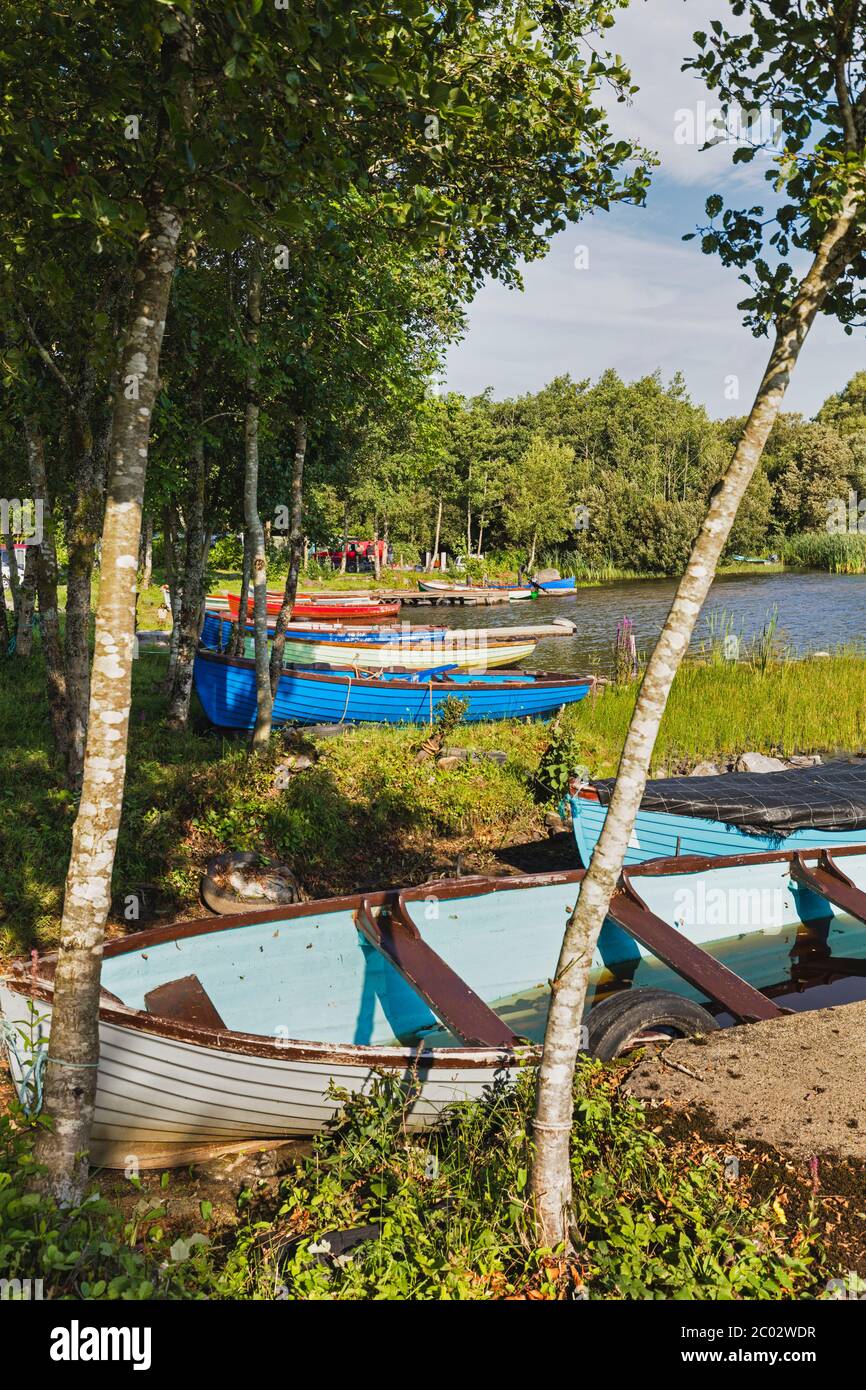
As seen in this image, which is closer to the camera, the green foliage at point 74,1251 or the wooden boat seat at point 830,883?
the green foliage at point 74,1251

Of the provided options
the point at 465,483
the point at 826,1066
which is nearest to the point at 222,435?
the point at 826,1066

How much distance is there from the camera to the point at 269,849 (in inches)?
421

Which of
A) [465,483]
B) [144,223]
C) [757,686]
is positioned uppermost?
[465,483]

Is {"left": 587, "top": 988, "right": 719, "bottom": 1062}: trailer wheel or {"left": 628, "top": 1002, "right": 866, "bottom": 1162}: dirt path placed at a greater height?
{"left": 587, "top": 988, "right": 719, "bottom": 1062}: trailer wheel

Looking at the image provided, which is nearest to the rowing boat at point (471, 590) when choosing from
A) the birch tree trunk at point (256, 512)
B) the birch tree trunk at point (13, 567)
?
the birch tree trunk at point (13, 567)

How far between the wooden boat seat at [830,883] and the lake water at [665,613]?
15.8 m

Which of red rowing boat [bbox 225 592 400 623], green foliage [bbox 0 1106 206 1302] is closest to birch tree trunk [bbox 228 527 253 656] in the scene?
green foliage [bbox 0 1106 206 1302]

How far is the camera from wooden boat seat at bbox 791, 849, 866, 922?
8.46 m

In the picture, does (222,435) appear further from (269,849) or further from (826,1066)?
(826,1066)

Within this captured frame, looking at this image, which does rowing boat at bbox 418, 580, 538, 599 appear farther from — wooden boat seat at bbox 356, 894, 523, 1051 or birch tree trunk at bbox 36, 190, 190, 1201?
birch tree trunk at bbox 36, 190, 190, 1201

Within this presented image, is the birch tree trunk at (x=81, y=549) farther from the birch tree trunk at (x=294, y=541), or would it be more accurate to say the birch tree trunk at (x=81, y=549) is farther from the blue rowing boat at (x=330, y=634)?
the blue rowing boat at (x=330, y=634)

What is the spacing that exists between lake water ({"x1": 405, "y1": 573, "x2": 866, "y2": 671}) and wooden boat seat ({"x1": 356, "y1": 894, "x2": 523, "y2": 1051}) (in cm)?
1887

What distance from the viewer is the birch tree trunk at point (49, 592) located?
33.5ft
